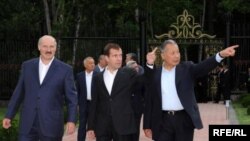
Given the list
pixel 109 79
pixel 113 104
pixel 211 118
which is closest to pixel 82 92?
pixel 109 79

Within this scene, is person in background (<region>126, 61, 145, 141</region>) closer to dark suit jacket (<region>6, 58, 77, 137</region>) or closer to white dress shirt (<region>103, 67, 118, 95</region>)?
white dress shirt (<region>103, 67, 118, 95</region>)

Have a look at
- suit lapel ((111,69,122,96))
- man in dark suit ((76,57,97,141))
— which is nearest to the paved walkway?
man in dark suit ((76,57,97,141))

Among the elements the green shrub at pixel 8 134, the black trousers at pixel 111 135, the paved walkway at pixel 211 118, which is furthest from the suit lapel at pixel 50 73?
the paved walkway at pixel 211 118

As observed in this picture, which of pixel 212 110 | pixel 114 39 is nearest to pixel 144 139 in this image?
pixel 212 110

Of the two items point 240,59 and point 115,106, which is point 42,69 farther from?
point 240,59

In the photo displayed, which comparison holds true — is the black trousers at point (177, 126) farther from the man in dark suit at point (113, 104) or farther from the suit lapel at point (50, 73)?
the suit lapel at point (50, 73)

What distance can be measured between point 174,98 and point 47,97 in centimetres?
148

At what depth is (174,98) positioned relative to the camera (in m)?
7.82

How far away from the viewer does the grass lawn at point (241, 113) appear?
17831 millimetres

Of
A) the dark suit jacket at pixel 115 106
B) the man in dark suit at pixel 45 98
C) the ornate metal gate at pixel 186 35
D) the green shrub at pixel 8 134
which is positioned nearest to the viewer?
the man in dark suit at pixel 45 98

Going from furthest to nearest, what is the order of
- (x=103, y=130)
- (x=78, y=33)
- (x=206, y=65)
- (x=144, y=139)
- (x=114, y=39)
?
(x=78, y=33) < (x=114, y=39) < (x=144, y=139) < (x=103, y=130) < (x=206, y=65)

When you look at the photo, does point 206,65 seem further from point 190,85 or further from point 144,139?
point 144,139

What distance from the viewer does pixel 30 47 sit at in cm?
2442

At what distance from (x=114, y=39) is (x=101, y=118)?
51.4 feet
